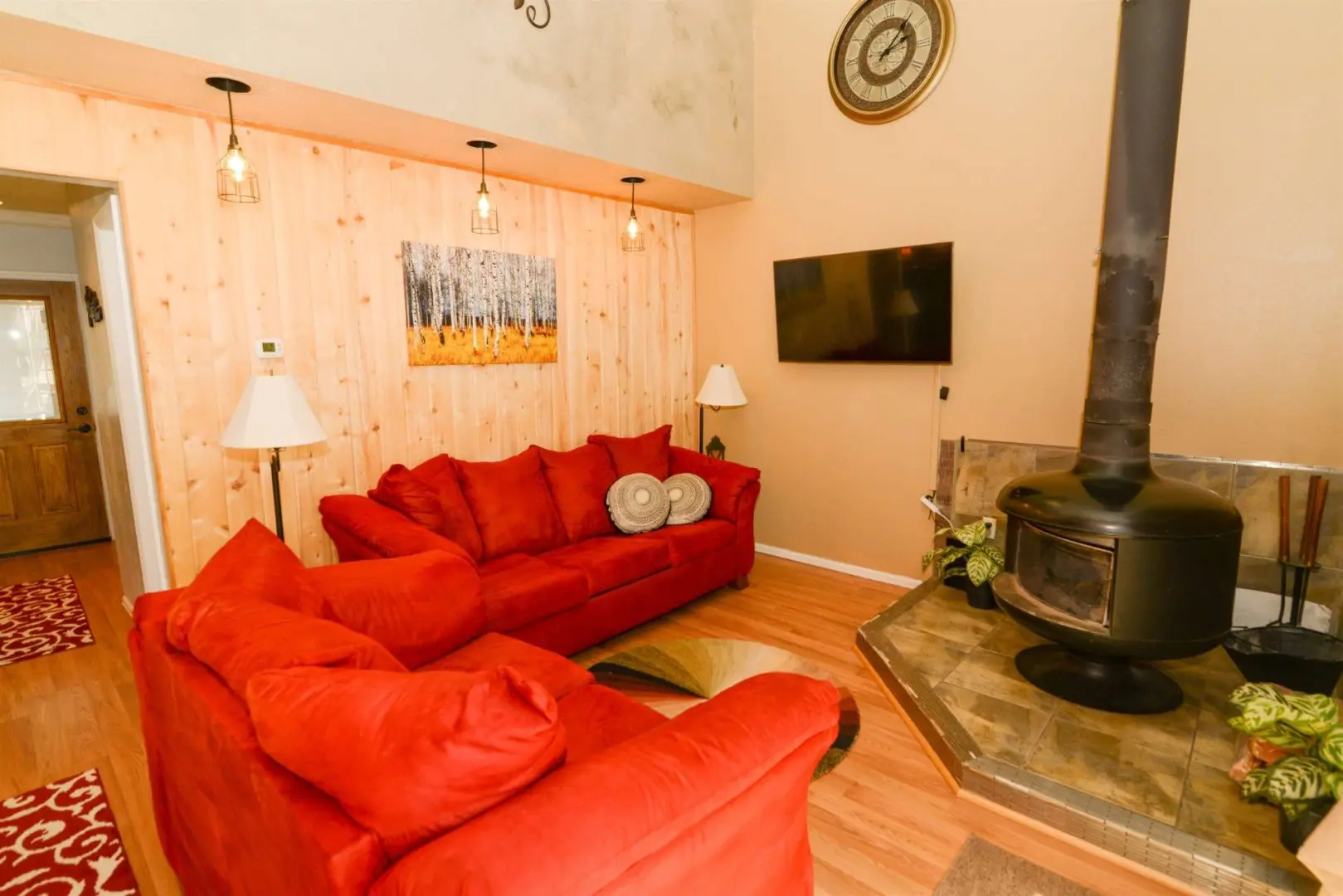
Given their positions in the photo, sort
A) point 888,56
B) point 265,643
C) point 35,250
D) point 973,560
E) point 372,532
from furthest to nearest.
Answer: point 35,250, point 888,56, point 973,560, point 372,532, point 265,643

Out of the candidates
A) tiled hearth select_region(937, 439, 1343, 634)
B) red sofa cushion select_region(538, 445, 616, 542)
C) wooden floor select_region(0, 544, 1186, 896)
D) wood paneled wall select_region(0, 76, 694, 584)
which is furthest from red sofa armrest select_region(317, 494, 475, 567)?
tiled hearth select_region(937, 439, 1343, 634)

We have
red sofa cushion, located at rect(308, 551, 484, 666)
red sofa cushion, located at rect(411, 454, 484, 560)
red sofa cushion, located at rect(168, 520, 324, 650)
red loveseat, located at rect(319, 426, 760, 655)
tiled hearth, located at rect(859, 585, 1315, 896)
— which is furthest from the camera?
red sofa cushion, located at rect(411, 454, 484, 560)

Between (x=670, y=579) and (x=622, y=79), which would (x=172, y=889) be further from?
(x=622, y=79)

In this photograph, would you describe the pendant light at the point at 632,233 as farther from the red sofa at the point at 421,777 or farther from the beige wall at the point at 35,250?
the beige wall at the point at 35,250

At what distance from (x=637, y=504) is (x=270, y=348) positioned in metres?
1.98

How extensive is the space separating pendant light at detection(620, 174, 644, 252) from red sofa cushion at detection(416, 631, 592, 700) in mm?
2868

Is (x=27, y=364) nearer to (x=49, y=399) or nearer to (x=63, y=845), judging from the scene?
(x=49, y=399)

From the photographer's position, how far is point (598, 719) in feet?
5.90

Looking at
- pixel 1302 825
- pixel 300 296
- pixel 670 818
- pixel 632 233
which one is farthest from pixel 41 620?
pixel 1302 825

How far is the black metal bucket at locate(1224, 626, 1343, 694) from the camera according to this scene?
7.80 feet

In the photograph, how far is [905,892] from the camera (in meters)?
1.80

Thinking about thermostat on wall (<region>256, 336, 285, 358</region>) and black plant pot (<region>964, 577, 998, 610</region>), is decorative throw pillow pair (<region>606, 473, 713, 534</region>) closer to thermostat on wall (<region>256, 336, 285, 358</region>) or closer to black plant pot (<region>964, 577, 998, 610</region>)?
black plant pot (<region>964, 577, 998, 610</region>)

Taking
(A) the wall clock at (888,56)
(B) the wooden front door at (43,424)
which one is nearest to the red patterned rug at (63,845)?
(B) the wooden front door at (43,424)

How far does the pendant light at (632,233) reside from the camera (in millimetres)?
4125
